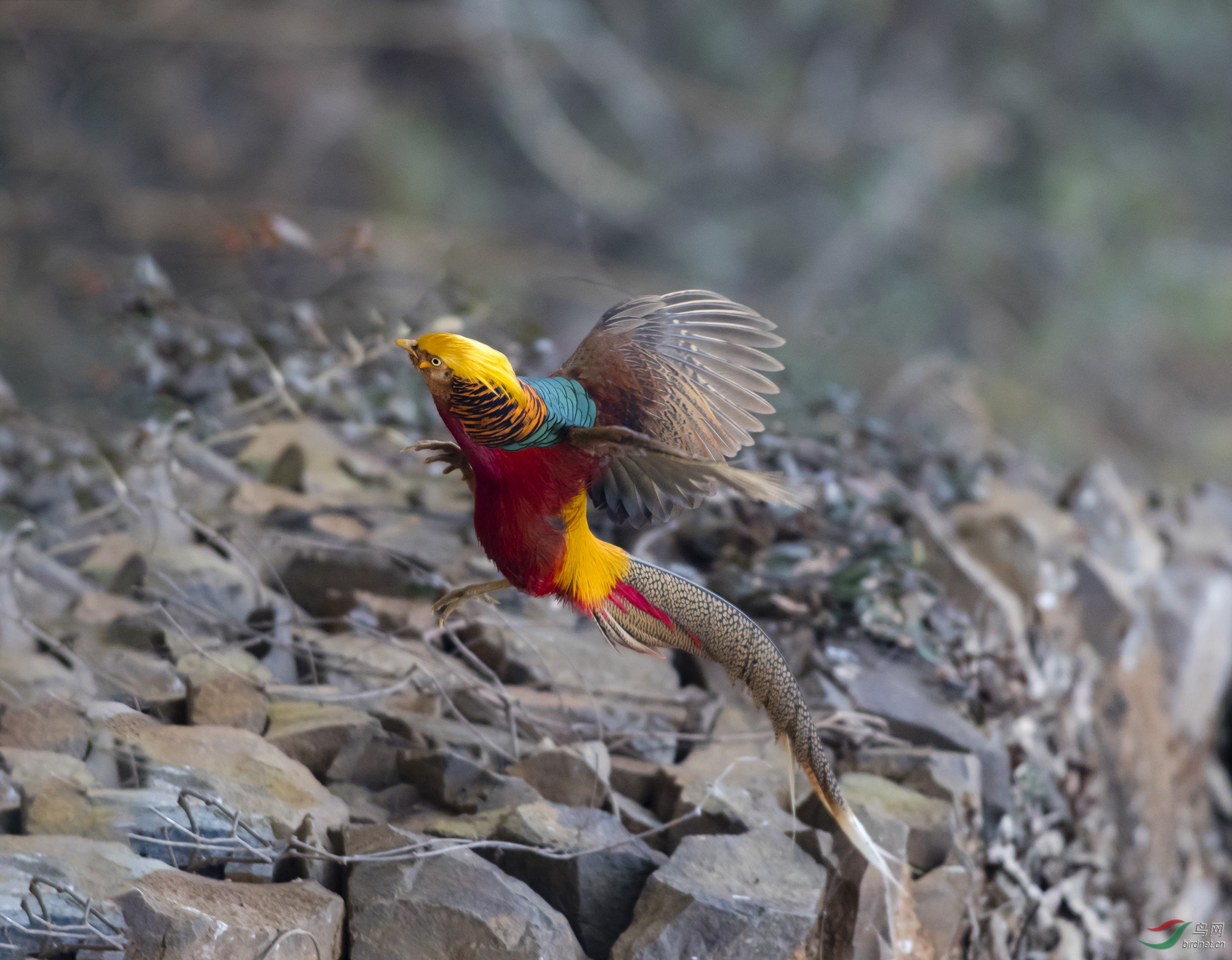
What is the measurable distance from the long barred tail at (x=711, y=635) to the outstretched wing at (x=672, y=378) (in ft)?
0.23

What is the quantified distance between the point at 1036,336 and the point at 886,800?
3956 mm

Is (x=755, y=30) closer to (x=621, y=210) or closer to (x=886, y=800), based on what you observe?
(x=621, y=210)

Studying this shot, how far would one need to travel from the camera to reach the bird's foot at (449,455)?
995 mm

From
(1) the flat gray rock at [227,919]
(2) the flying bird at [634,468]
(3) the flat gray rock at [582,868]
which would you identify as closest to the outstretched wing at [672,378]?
(2) the flying bird at [634,468]

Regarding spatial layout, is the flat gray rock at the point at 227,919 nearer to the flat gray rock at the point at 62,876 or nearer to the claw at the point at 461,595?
the flat gray rock at the point at 62,876

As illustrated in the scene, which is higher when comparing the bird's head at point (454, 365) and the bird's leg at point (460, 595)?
the bird's head at point (454, 365)

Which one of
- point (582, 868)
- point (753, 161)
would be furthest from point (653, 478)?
point (753, 161)

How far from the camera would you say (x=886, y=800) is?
1.29m

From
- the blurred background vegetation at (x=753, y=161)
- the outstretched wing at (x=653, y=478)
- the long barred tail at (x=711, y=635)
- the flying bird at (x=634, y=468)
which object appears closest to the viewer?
the outstretched wing at (x=653, y=478)

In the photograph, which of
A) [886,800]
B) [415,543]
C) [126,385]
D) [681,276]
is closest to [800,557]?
[886,800]

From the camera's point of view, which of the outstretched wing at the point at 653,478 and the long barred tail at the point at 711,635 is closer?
the outstretched wing at the point at 653,478

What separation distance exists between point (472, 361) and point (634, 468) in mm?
195

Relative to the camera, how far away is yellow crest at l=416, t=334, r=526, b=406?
0.79m

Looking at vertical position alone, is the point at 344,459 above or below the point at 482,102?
below
